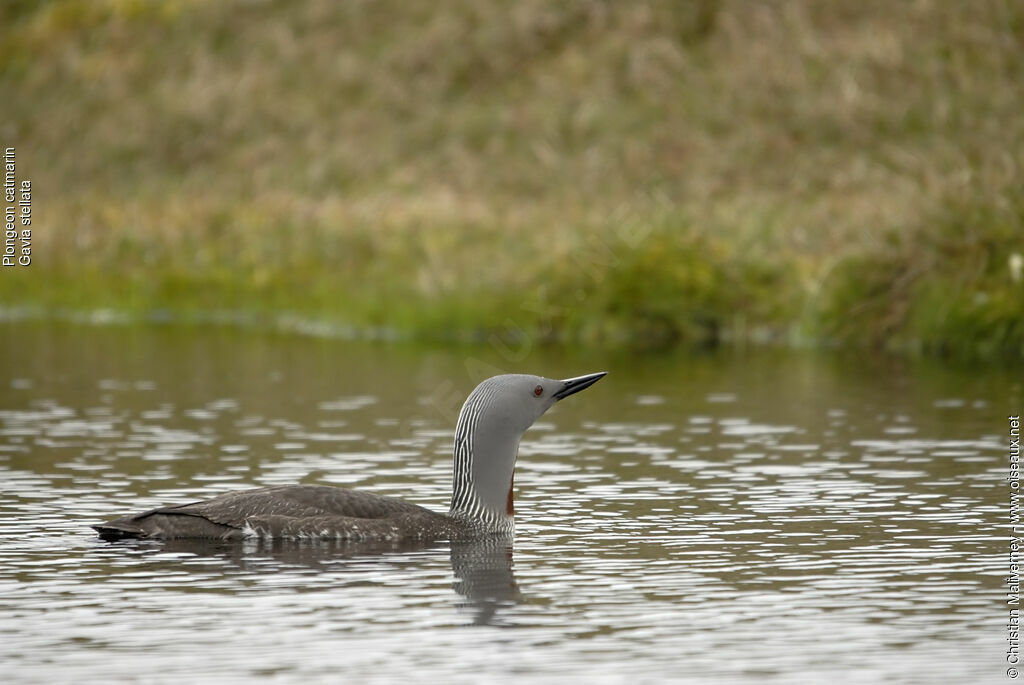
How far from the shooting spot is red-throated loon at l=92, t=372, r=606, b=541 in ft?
41.3

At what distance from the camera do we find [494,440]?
12820 mm

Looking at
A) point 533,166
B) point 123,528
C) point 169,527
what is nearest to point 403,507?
point 169,527

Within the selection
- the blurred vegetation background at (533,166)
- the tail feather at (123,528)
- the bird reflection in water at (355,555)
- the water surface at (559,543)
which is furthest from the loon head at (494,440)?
the blurred vegetation background at (533,166)

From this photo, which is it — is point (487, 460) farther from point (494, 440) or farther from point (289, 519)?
point (289, 519)

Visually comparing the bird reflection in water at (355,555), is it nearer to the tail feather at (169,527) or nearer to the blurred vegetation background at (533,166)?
the tail feather at (169,527)

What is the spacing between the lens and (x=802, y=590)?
1112 cm

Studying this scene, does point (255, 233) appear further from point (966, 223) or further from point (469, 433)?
point (469, 433)

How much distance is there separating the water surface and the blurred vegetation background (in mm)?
4749

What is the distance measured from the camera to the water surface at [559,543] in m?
9.59

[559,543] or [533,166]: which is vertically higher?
[533,166]

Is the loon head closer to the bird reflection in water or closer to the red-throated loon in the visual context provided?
the red-throated loon

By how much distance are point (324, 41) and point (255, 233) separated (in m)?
16.7

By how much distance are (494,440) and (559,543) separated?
0.81 m

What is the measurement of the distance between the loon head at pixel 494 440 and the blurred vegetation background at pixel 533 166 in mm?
14664
